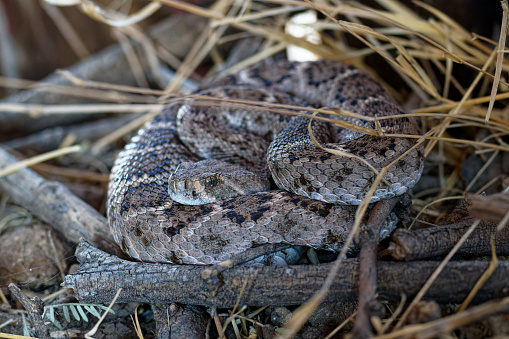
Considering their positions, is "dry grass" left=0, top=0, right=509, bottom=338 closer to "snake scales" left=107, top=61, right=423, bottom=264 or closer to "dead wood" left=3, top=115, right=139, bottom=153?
"snake scales" left=107, top=61, right=423, bottom=264

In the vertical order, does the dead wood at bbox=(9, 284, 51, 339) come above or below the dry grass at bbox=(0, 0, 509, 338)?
below

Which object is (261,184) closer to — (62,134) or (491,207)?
(491,207)

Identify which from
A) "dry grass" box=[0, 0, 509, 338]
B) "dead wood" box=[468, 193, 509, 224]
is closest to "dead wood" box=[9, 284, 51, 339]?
"dry grass" box=[0, 0, 509, 338]

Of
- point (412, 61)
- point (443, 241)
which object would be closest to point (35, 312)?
point (443, 241)

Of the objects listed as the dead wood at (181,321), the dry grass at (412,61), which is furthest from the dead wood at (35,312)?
the dry grass at (412,61)

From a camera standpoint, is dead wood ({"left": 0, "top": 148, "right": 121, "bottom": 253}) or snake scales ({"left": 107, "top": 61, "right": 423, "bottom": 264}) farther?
dead wood ({"left": 0, "top": 148, "right": 121, "bottom": 253})

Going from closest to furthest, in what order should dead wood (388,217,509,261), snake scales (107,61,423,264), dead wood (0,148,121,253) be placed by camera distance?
1. dead wood (388,217,509,261)
2. snake scales (107,61,423,264)
3. dead wood (0,148,121,253)

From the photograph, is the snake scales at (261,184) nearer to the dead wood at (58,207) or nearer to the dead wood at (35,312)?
the dead wood at (58,207)
